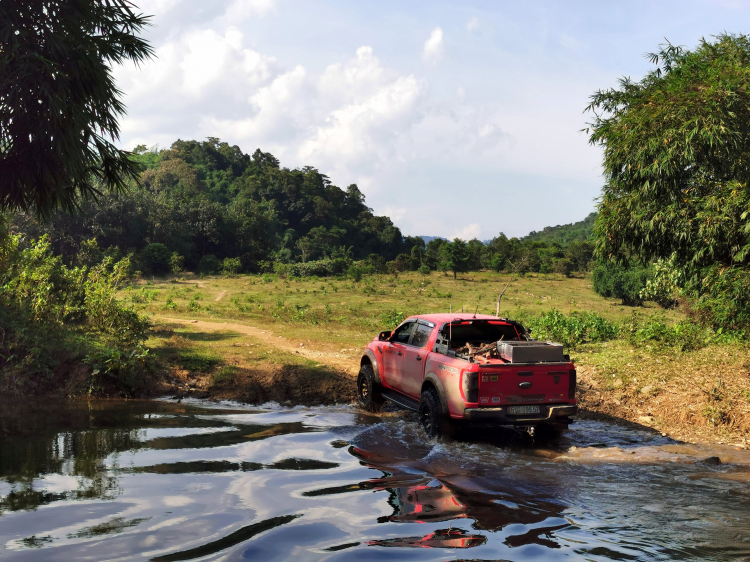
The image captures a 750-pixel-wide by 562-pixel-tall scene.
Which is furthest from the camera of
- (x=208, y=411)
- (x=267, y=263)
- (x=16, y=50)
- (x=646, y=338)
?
(x=267, y=263)

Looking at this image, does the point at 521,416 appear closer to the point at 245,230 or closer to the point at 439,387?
the point at 439,387

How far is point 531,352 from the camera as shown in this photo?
8.13 meters

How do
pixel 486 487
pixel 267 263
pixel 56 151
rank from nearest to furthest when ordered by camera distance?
1. pixel 486 487
2. pixel 56 151
3. pixel 267 263

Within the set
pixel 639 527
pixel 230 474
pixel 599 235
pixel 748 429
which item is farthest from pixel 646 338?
pixel 230 474

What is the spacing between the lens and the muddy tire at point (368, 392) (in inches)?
415

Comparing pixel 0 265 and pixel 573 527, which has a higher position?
pixel 0 265

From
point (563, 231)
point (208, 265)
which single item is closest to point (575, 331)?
point (208, 265)

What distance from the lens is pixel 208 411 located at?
34.3ft

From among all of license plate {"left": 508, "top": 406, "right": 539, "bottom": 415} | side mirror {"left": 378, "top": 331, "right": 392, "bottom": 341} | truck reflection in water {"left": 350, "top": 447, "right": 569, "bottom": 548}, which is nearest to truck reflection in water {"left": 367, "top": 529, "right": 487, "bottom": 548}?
truck reflection in water {"left": 350, "top": 447, "right": 569, "bottom": 548}

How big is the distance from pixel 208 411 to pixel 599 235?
9.54 m

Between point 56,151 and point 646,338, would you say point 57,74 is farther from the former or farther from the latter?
point 646,338

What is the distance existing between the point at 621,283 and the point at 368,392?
34586 mm

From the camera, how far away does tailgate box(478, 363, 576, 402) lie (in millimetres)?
7949

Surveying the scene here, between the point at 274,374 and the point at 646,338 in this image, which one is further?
the point at 646,338
